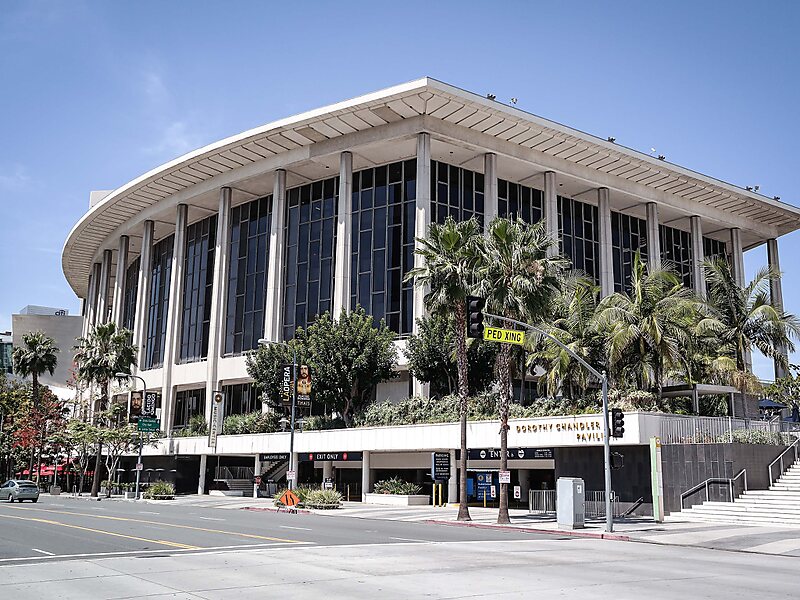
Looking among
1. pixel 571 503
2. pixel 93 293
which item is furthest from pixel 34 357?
pixel 571 503

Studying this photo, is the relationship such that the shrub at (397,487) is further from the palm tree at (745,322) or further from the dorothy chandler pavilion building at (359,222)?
the palm tree at (745,322)

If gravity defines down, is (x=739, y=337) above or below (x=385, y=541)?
above

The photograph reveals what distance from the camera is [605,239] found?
65875 millimetres

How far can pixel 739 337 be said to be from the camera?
44.4 meters

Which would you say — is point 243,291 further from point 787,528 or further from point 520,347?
point 787,528

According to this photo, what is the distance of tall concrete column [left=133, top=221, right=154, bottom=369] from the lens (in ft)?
257

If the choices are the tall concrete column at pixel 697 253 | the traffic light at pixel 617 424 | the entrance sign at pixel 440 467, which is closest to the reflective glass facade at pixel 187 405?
the entrance sign at pixel 440 467

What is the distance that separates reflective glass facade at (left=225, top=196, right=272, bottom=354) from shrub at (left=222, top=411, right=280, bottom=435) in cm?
799

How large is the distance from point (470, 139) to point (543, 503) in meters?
28.1

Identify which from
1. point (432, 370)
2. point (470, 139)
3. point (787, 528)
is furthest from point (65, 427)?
point (787, 528)

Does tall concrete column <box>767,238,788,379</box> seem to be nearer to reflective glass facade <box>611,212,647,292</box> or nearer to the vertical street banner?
reflective glass facade <box>611,212,647,292</box>

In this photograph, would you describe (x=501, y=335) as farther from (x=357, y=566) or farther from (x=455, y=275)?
(x=357, y=566)

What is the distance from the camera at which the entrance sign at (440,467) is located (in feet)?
140

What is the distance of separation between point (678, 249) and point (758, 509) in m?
45.0
